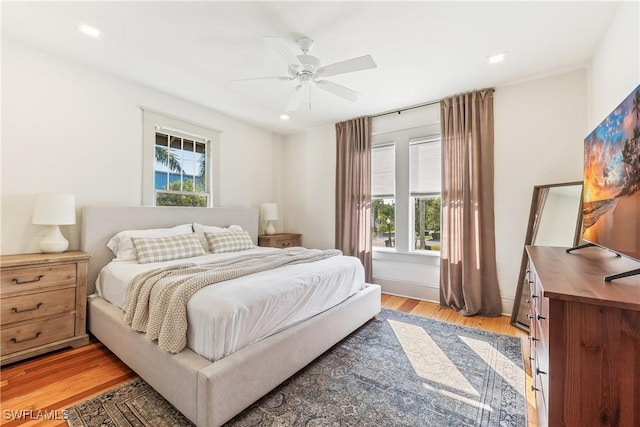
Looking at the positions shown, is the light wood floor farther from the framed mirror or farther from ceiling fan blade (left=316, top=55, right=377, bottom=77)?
ceiling fan blade (left=316, top=55, right=377, bottom=77)

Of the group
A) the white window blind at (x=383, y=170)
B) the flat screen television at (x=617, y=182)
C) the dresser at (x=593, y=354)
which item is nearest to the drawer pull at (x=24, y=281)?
the dresser at (x=593, y=354)

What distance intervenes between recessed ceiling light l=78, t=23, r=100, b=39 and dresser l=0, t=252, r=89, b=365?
1933mm

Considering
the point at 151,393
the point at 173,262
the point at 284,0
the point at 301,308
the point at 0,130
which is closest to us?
the point at 151,393

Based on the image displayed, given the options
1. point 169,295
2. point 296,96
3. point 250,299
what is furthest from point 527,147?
point 169,295

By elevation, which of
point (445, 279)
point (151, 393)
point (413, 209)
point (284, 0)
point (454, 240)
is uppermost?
point (284, 0)

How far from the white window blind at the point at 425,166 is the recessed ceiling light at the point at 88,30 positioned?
11.9ft

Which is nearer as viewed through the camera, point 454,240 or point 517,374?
point 517,374

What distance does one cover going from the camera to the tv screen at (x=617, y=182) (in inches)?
42.4

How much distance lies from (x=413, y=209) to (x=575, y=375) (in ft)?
10.4

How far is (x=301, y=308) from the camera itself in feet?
6.86

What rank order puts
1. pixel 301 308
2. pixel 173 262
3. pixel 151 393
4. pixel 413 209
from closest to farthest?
pixel 151 393 < pixel 301 308 < pixel 173 262 < pixel 413 209

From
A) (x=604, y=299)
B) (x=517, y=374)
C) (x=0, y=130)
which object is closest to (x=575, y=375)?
(x=604, y=299)

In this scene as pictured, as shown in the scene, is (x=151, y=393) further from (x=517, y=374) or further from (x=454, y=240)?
(x=454, y=240)

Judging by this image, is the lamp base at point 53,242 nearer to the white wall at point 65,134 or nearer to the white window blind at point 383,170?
the white wall at point 65,134
